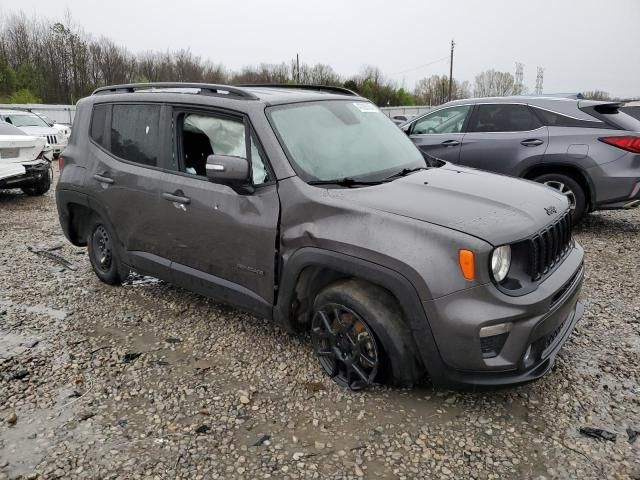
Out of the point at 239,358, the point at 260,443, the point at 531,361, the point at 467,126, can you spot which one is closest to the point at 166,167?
the point at 239,358

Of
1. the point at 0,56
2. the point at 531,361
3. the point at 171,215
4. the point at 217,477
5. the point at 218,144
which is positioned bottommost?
the point at 217,477

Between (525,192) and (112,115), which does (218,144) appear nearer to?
(112,115)

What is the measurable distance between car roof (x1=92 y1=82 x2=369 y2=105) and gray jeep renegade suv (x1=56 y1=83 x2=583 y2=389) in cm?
2

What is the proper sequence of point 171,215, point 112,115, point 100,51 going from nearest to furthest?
point 171,215 → point 112,115 → point 100,51

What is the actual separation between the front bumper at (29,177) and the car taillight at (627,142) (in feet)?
31.3

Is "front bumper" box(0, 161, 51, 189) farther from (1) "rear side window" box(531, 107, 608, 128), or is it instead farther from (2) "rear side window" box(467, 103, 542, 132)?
(1) "rear side window" box(531, 107, 608, 128)

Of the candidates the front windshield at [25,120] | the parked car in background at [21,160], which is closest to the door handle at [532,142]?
the parked car in background at [21,160]

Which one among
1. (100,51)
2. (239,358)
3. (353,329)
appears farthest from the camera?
(100,51)

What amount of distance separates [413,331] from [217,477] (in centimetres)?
123

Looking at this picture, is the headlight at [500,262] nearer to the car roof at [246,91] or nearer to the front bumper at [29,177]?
the car roof at [246,91]

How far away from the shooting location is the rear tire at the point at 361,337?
2.76m

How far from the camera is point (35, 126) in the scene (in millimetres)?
15969

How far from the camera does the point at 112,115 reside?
440cm

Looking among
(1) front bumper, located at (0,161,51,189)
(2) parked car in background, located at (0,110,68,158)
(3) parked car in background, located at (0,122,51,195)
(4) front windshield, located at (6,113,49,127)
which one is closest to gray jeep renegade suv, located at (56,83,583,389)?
(3) parked car in background, located at (0,122,51,195)
